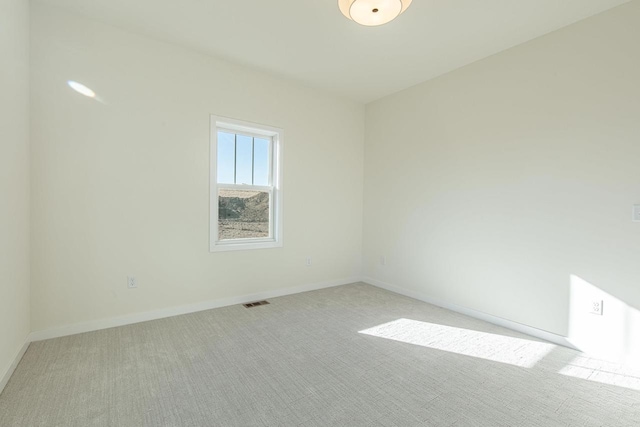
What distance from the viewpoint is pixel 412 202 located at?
384 cm

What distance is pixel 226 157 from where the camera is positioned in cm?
347

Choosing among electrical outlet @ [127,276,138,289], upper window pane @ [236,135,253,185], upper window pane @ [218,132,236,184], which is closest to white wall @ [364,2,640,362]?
upper window pane @ [236,135,253,185]

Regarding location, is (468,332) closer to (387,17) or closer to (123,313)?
(387,17)

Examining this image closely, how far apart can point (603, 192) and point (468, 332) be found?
1.62m

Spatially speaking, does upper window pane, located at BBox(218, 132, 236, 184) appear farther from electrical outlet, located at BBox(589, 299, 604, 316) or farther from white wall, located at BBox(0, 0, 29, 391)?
electrical outlet, located at BBox(589, 299, 604, 316)

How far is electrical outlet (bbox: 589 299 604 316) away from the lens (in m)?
2.35

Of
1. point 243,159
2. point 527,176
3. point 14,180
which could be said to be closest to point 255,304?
point 243,159

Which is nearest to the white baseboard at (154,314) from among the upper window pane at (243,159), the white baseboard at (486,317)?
the white baseboard at (486,317)

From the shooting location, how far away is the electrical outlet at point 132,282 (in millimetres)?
2820

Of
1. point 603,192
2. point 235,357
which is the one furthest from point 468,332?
point 235,357

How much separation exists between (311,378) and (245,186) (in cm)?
233

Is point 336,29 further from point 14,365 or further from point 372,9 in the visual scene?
point 14,365

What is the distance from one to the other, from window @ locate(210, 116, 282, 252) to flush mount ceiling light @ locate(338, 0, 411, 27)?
6.17 ft

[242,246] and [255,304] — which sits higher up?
[242,246]
